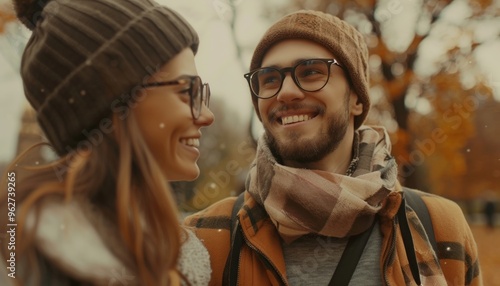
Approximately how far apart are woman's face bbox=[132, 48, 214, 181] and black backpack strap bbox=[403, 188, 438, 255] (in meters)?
1.10

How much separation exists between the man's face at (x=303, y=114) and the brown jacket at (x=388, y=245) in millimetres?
306

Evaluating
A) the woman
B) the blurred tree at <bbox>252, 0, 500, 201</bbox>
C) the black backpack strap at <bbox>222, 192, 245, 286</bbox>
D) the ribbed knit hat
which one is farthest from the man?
the blurred tree at <bbox>252, 0, 500, 201</bbox>

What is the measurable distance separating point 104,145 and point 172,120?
216 millimetres

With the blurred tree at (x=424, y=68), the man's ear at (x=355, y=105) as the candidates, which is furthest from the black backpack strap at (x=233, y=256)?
the blurred tree at (x=424, y=68)

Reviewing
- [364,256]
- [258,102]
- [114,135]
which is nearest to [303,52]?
[258,102]

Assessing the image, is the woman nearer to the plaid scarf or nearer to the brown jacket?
the brown jacket

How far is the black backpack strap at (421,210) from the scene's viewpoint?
2152mm

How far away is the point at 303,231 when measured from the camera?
2.09 metres

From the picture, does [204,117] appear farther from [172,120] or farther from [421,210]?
[421,210]

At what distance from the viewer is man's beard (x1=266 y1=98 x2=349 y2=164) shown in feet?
7.41

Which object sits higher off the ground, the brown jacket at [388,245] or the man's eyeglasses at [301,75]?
the man's eyeglasses at [301,75]

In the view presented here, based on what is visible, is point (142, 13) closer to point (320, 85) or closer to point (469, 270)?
point (320, 85)

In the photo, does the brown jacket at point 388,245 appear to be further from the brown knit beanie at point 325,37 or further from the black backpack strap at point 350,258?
the brown knit beanie at point 325,37

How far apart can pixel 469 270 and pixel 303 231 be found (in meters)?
0.77
